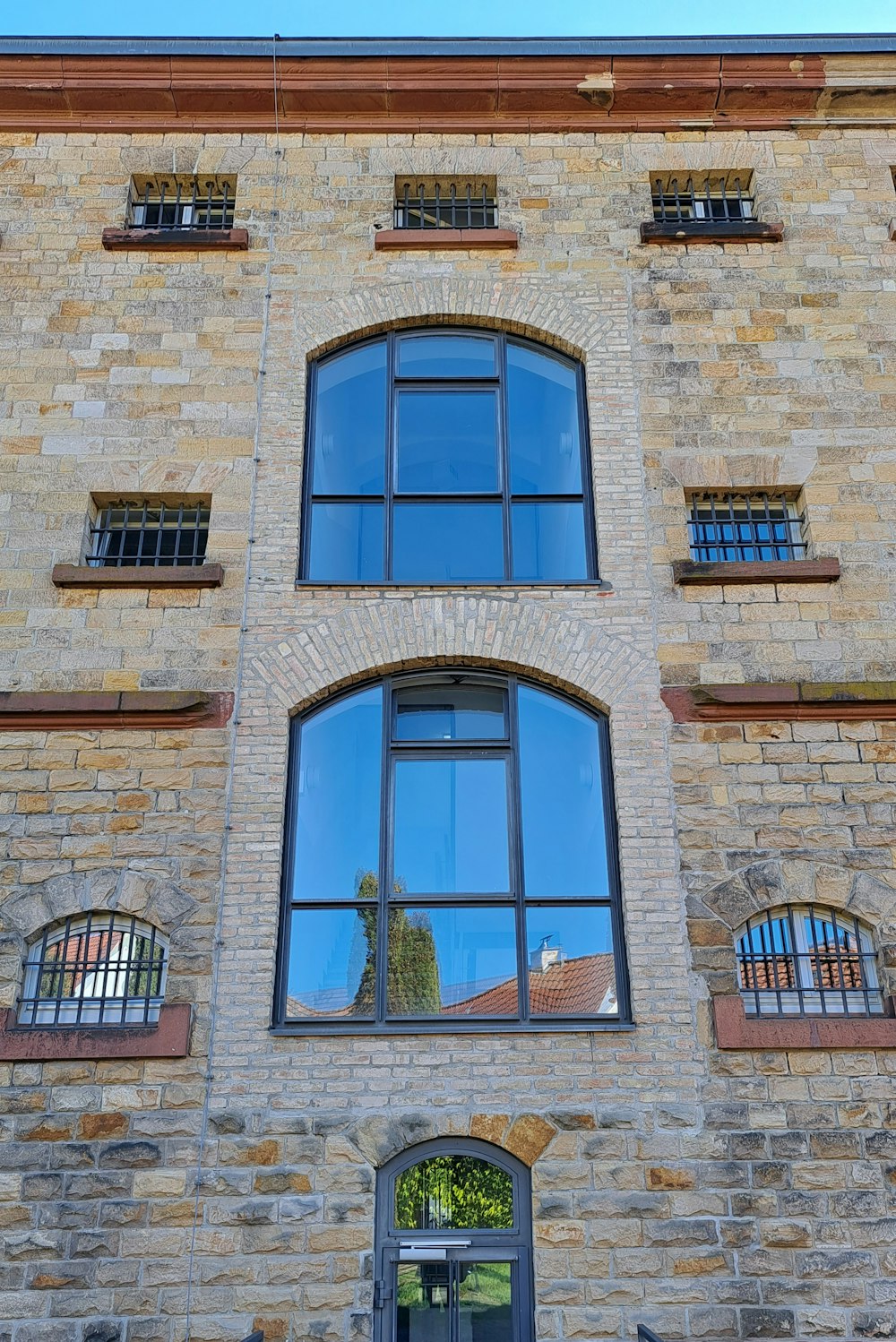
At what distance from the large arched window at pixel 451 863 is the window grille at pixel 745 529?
6.48 feet

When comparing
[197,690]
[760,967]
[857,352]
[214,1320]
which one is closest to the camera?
[214,1320]

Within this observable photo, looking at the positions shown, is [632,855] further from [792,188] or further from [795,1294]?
[792,188]

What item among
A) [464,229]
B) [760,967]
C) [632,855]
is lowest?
[760,967]

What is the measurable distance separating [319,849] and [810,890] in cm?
373

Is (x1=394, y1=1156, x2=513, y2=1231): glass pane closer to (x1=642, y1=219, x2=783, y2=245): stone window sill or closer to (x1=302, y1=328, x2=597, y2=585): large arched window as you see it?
(x1=302, y1=328, x2=597, y2=585): large arched window

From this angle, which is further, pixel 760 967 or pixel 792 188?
pixel 792 188

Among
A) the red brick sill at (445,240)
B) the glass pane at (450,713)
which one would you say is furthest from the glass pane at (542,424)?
the glass pane at (450,713)

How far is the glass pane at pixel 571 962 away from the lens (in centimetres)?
938

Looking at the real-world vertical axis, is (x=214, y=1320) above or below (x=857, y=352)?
below

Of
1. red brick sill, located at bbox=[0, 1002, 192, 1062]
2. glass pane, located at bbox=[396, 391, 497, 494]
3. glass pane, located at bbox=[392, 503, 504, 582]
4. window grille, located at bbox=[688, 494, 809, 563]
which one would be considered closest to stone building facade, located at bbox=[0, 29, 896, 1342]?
red brick sill, located at bbox=[0, 1002, 192, 1062]

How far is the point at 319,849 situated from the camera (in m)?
9.96

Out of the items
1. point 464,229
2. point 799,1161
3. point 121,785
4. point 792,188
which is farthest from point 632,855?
point 792,188

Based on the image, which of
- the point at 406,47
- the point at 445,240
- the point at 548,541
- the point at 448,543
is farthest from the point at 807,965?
the point at 406,47

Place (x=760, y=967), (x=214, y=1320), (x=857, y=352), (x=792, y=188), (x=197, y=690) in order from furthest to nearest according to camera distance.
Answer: (x=792, y=188) < (x=857, y=352) < (x=197, y=690) < (x=760, y=967) < (x=214, y=1320)
